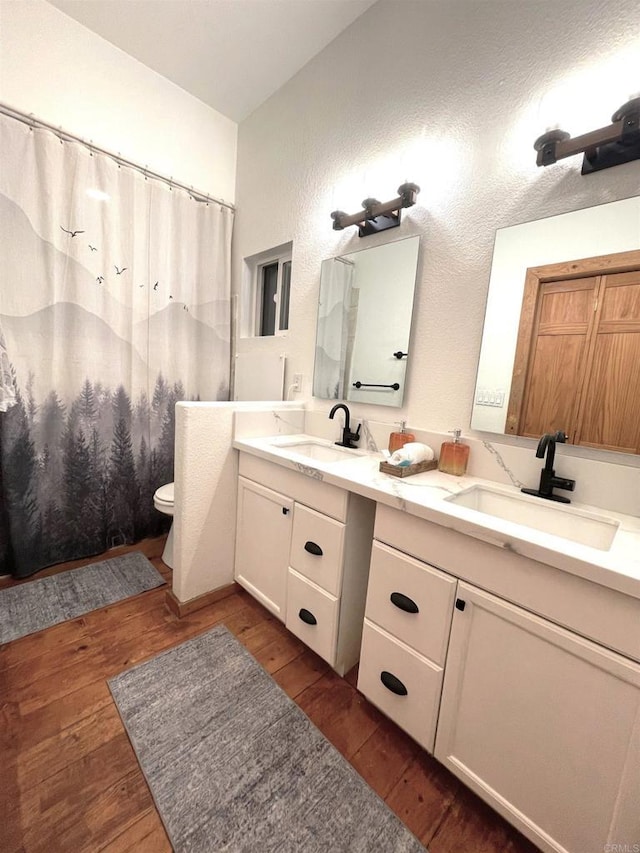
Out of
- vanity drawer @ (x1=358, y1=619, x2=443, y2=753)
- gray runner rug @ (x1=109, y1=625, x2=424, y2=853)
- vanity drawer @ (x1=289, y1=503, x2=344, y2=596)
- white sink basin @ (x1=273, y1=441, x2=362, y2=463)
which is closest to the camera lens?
gray runner rug @ (x1=109, y1=625, x2=424, y2=853)

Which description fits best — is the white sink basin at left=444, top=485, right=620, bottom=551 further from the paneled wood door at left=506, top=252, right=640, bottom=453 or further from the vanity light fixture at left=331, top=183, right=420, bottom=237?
the vanity light fixture at left=331, top=183, right=420, bottom=237

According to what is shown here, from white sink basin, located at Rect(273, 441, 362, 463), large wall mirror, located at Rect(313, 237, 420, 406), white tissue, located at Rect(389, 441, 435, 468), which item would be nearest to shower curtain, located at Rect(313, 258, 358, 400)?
large wall mirror, located at Rect(313, 237, 420, 406)

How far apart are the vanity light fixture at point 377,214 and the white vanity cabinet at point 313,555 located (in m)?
1.18

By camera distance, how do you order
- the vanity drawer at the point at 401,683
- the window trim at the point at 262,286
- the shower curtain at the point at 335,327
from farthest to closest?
the window trim at the point at 262,286 → the shower curtain at the point at 335,327 → the vanity drawer at the point at 401,683

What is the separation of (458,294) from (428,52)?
103 centimetres

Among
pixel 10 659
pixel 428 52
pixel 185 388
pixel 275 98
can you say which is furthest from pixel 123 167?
pixel 10 659

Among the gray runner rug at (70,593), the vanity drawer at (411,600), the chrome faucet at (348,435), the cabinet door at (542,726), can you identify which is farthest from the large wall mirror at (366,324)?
the gray runner rug at (70,593)

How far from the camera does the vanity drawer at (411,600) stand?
92cm

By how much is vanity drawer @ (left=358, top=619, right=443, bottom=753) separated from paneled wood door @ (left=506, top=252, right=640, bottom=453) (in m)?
0.83

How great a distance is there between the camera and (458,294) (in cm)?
134

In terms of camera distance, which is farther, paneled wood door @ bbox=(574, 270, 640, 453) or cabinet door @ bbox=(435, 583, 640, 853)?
paneled wood door @ bbox=(574, 270, 640, 453)

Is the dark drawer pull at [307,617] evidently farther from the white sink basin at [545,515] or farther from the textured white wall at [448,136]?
the textured white wall at [448,136]

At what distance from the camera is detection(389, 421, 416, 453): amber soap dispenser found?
1471 mm

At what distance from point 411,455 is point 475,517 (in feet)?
1.41
